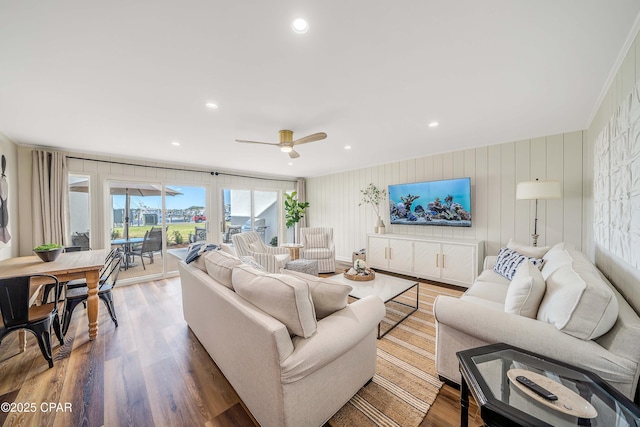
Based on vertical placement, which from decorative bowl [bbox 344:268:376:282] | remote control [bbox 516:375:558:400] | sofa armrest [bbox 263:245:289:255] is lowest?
decorative bowl [bbox 344:268:376:282]

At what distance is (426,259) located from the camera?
4.07m

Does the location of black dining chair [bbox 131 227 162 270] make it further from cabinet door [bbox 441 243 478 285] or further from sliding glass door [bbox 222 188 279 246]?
cabinet door [bbox 441 243 478 285]

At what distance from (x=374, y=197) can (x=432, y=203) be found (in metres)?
1.30

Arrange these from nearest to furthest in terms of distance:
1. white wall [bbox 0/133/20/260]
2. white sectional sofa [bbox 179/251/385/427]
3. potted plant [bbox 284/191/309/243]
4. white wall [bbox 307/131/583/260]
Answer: white sectional sofa [bbox 179/251/385/427] → white wall [bbox 0/133/20/260] → white wall [bbox 307/131/583/260] → potted plant [bbox 284/191/309/243]

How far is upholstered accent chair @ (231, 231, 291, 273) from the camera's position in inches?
156

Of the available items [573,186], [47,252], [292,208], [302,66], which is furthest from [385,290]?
[292,208]

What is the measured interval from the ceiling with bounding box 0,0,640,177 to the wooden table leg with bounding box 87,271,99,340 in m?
1.70

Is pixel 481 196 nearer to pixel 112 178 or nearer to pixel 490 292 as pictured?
pixel 490 292

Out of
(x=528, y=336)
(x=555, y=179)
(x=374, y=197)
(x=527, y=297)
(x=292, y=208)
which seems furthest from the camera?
(x=292, y=208)

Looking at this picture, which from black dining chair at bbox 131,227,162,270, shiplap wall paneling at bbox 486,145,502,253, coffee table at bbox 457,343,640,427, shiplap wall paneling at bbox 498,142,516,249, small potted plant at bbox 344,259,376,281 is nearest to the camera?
coffee table at bbox 457,343,640,427

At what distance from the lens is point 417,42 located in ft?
4.69

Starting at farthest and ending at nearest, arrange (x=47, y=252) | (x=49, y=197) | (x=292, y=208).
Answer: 1. (x=292, y=208)
2. (x=49, y=197)
3. (x=47, y=252)

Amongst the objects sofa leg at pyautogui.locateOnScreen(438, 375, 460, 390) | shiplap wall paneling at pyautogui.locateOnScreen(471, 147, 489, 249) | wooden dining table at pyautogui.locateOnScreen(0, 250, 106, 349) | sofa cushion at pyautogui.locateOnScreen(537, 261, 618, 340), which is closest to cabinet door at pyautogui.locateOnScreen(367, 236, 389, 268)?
shiplap wall paneling at pyautogui.locateOnScreen(471, 147, 489, 249)

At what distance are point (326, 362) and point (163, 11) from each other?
6.74ft
